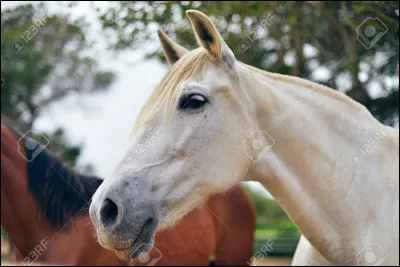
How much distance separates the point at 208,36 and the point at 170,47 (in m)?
0.44

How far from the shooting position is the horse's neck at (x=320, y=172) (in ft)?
9.50

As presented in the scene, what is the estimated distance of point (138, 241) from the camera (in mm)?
2383

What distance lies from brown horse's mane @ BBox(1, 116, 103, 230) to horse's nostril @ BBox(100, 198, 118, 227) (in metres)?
2.56

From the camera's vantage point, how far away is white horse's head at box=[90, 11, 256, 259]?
7.66 ft

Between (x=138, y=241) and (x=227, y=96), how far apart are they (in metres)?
0.81

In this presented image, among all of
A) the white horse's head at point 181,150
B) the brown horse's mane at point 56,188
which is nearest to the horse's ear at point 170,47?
the white horse's head at point 181,150

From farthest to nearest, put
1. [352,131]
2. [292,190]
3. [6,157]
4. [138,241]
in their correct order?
1. [6,157]
2. [352,131]
3. [292,190]
4. [138,241]

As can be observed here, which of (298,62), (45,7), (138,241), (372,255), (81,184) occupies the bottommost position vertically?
(298,62)

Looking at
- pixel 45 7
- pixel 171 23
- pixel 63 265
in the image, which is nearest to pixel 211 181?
pixel 63 265

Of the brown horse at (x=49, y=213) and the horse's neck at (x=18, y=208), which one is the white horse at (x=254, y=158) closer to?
the brown horse at (x=49, y=213)

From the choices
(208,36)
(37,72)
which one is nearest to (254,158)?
(208,36)

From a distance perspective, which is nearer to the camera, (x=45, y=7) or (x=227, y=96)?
(x=227, y=96)

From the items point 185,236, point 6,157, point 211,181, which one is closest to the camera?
point 211,181

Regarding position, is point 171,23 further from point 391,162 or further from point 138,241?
point 138,241
